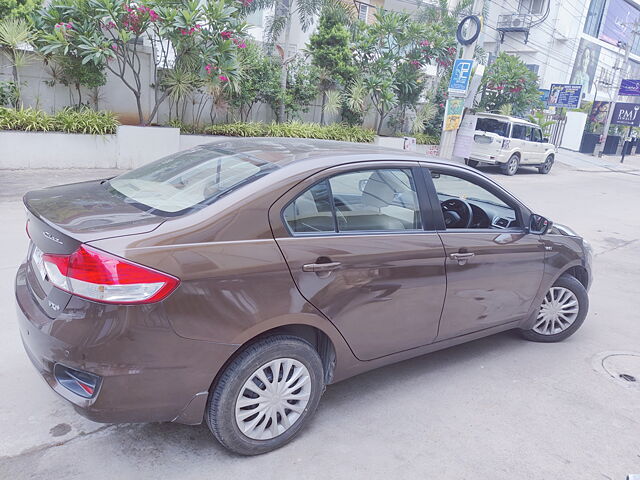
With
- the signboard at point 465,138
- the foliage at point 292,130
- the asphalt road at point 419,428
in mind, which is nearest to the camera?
the asphalt road at point 419,428

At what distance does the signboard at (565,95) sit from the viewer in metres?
29.6

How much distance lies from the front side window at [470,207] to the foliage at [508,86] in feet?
59.1

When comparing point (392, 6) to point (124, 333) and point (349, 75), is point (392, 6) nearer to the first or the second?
point (349, 75)

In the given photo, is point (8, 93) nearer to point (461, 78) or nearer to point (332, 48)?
point (332, 48)

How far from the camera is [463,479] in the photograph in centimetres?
264

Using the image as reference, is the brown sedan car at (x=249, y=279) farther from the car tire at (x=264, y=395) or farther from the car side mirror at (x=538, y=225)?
the car side mirror at (x=538, y=225)

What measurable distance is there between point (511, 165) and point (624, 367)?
48.8 ft

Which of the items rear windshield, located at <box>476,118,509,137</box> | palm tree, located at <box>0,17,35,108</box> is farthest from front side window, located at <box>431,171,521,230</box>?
rear windshield, located at <box>476,118,509,137</box>

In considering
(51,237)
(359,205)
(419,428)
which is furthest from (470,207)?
(51,237)

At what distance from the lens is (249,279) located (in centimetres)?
244

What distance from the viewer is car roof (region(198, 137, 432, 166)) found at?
117 inches

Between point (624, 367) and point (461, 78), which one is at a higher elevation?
point (461, 78)

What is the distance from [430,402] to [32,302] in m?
2.42

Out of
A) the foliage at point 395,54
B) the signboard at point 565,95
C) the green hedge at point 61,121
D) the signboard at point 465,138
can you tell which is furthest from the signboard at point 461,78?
the signboard at point 565,95
